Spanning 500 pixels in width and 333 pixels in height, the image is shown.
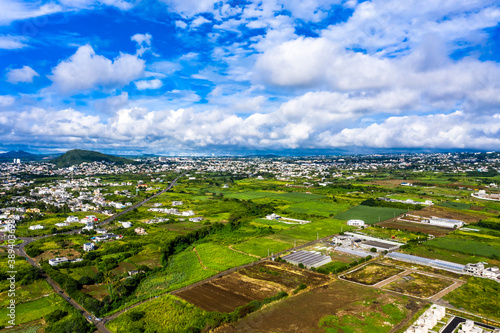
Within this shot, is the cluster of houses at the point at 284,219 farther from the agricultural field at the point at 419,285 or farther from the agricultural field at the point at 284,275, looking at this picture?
the agricultural field at the point at 419,285

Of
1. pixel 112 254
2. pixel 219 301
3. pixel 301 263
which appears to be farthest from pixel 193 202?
pixel 219 301

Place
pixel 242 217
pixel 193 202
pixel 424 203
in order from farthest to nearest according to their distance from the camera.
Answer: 1. pixel 193 202
2. pixel 424 203
3. pixel 242 217

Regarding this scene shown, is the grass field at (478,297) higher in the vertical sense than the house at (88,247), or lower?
Answer: higher

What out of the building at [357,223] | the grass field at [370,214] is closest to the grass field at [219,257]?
the building at [357,223]

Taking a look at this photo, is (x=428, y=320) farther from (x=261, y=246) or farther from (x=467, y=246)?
(x=467, y=246)

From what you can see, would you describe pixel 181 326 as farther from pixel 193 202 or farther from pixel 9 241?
pixel 193 202

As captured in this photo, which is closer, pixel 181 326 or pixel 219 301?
pixel 181 326

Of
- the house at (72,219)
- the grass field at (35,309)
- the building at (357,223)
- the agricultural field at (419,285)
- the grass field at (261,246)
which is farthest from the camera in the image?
the house at (72,219)

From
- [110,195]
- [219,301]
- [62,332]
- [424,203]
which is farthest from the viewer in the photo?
[110,195]
